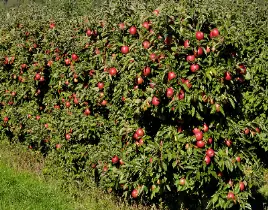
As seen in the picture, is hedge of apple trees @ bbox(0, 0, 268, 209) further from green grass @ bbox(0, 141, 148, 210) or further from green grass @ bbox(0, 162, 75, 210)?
green grass @ bbox(0, 162, 75, 210)

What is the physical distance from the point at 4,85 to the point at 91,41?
9.37 ft

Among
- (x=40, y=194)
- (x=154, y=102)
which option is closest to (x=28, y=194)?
(x=40, y=194)

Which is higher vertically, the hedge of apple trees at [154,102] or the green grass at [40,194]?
the hedge of apple trees at [154,102]

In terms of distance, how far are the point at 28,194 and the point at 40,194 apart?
15cm

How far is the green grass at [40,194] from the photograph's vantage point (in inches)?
188

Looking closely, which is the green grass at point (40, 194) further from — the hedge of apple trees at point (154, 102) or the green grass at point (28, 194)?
the hedge of apple trees at point (154, 102)

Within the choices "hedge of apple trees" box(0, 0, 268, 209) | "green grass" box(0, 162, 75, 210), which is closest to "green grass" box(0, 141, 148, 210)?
"green grass" box(0, 162, 75, 210)

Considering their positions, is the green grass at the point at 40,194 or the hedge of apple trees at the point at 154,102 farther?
the green grass at the point at 40,194

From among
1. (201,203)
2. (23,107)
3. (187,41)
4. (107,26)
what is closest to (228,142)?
(201,203)

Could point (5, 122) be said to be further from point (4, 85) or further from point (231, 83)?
point (231, 83)

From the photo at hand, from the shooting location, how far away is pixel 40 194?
5102 millimetres

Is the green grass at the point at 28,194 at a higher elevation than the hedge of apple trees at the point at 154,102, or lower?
lower

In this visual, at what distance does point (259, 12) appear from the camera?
7387 millimetres

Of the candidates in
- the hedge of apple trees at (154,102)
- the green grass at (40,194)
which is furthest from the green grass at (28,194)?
the hedge of apple trees at (154,102)
